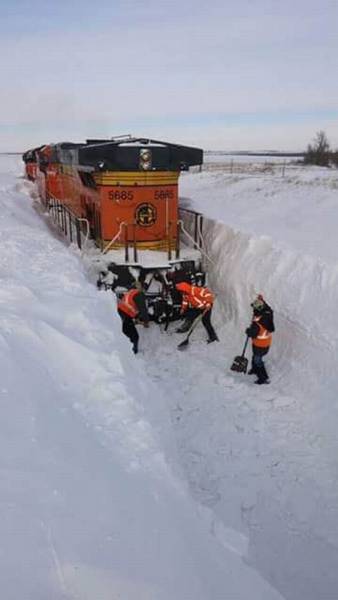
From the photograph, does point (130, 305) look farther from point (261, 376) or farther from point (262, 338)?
point (261, 376)

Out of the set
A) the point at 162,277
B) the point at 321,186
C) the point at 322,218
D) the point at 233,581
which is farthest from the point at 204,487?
the point at 321,186

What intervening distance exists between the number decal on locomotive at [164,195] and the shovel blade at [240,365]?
5.29 m

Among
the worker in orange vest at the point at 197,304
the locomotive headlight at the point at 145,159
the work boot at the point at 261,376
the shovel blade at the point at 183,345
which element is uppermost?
the locomotive headlight at the point at 145,159

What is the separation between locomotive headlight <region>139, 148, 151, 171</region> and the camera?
11446mm

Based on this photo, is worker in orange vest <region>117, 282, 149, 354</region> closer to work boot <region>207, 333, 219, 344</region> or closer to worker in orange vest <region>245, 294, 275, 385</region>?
work boot <region>207, 333, 219, 344</region>

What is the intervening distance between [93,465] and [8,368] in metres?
1.26

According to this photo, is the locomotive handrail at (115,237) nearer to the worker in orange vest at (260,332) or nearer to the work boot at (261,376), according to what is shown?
the worker in orange vest at (260,332)

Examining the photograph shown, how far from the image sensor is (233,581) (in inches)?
125

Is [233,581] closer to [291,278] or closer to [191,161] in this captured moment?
[291,278]

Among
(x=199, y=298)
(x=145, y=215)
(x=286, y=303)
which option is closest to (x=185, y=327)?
(x=199, y=298)

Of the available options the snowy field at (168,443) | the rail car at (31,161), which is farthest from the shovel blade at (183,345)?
the rail car at (31,161)

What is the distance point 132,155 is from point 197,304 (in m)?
4.12

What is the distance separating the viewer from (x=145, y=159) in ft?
37.9

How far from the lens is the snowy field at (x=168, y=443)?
2.68 m
